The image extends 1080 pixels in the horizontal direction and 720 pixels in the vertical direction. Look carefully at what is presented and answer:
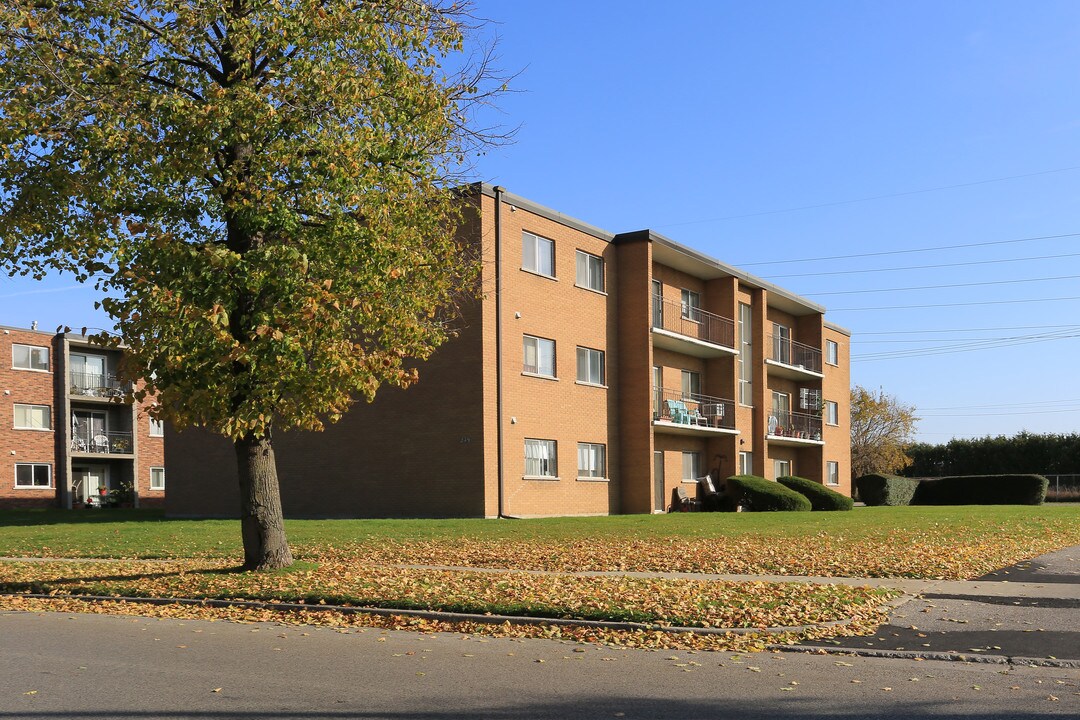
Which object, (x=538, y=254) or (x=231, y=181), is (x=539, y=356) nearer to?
(x=538, y=254)

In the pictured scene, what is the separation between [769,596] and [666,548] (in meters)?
7.01

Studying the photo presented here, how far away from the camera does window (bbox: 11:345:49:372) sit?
51.4m

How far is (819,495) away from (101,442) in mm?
35688

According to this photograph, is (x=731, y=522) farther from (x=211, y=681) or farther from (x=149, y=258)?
(x=211, y=681)

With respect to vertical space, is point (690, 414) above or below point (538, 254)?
below

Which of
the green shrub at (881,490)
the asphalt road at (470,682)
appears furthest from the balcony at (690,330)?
the asphalt road at (470,682)

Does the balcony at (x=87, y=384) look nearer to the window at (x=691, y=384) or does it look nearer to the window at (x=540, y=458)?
the window at (x=691, y=384)

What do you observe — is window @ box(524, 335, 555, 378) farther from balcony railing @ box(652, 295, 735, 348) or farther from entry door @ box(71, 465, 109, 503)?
entry door @ box(71, 465, 109, 503)

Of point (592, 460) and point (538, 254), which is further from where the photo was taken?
point (592, 460)

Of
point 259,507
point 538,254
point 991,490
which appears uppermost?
point 538,254

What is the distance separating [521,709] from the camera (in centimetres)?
723

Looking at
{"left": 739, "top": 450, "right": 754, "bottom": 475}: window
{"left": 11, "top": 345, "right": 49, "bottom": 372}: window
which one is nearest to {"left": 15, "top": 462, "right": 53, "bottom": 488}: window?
{"left": 11, "top": 345, "right": 49, "bottom": 372}: window

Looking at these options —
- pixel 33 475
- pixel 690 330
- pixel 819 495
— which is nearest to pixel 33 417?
pixel 33 475

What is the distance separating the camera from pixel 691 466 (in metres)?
38.0
